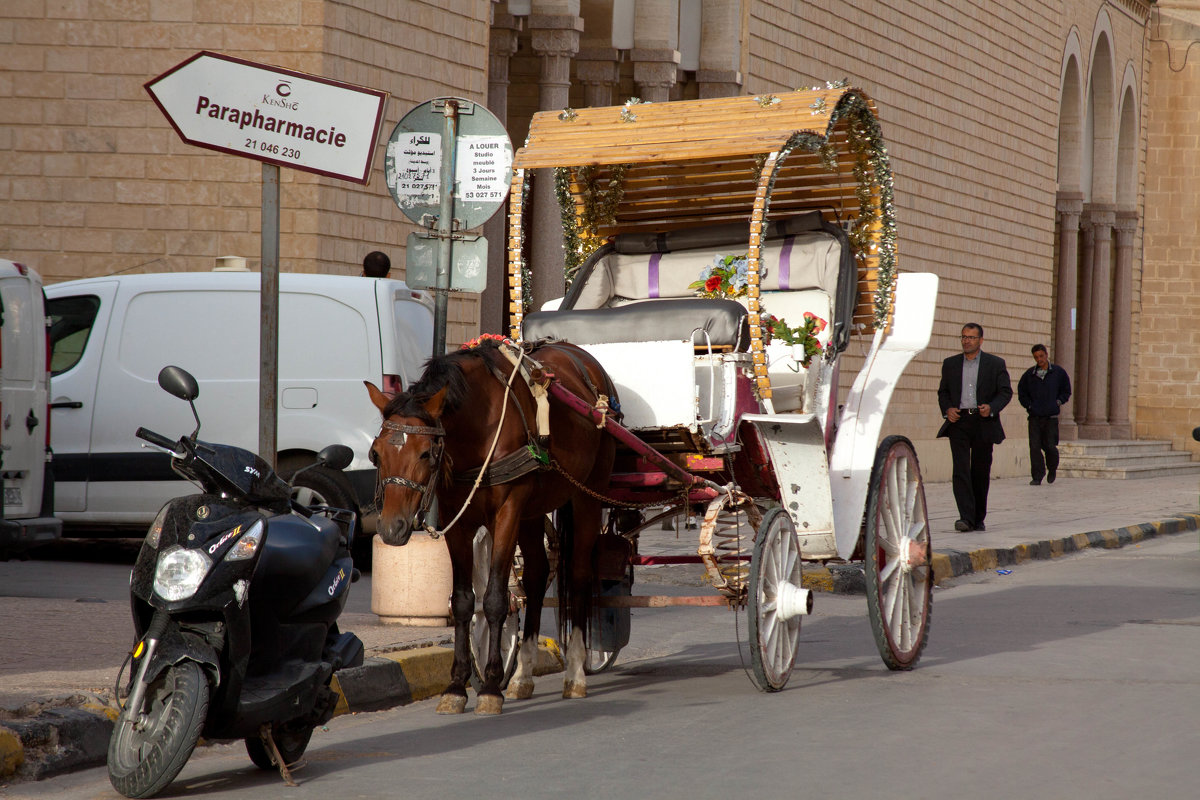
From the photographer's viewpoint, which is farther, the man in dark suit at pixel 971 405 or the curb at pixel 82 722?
the man in dark suit at pixel 971 405

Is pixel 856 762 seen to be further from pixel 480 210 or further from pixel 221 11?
pixel 221 11

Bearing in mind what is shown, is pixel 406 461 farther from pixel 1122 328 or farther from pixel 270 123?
pixel 1122 328

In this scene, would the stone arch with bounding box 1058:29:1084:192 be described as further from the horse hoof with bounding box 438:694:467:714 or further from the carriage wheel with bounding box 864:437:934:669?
the horse hoof with bounding box 438:694:467:714

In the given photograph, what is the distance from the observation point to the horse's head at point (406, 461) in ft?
18.7

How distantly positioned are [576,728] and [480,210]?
2.97 meters

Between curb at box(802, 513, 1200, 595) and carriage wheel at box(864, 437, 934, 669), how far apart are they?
2721 millimetres

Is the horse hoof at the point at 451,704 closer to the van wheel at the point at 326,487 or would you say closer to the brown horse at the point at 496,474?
the brown horse at the point at 496,474

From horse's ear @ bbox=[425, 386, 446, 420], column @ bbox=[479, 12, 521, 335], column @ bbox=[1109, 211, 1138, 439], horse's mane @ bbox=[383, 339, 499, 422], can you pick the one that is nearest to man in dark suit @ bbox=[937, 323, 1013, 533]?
column @ bbox=[479, 12, 521, 335]

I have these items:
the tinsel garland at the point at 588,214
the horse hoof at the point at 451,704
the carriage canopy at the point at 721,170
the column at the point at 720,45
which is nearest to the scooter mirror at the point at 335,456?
the horse hoof at the point at 451,704

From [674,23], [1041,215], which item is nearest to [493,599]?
[674,23]

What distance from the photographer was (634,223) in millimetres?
9266

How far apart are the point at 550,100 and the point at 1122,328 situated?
23.2 metres

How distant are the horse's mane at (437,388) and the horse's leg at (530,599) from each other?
977 mm

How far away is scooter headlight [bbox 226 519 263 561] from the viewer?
484 cm
